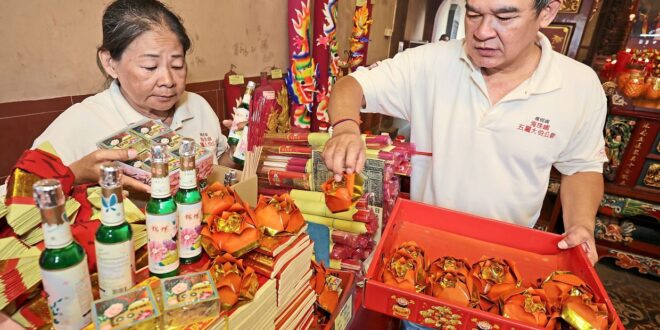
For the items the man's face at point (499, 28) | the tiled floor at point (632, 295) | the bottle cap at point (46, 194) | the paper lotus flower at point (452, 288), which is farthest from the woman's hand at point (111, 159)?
the tiled floor at point (632, 295)

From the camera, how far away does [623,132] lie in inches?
125

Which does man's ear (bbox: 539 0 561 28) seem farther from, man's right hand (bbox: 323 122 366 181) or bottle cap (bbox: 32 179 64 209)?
bottle cap (bbox: 32 179 64 209)

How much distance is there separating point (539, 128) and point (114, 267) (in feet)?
4.90

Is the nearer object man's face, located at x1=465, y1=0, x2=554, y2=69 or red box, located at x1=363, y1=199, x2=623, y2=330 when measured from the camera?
red box, located at x1=363, y1=199, x2=623, y2=330

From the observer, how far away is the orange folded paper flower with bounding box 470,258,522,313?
916 millimetres

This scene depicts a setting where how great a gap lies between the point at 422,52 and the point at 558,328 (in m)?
1.23

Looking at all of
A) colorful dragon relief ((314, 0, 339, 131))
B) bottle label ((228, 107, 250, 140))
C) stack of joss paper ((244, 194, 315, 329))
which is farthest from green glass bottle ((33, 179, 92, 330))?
colorful dragon relief ((314, 0, 339, 131))

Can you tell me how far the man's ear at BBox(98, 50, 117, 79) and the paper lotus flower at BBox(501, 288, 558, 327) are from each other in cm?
150

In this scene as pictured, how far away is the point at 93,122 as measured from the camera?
137cm

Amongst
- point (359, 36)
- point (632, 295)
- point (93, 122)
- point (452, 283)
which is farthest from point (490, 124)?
point (632, 295)

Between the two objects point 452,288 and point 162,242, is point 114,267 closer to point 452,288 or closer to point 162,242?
point 162,242

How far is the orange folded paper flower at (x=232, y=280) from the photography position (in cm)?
78

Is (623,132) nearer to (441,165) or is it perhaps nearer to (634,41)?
(634,41)

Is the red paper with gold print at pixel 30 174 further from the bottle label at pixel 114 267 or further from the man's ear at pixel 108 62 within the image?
the man's ear at pixel 108 62
